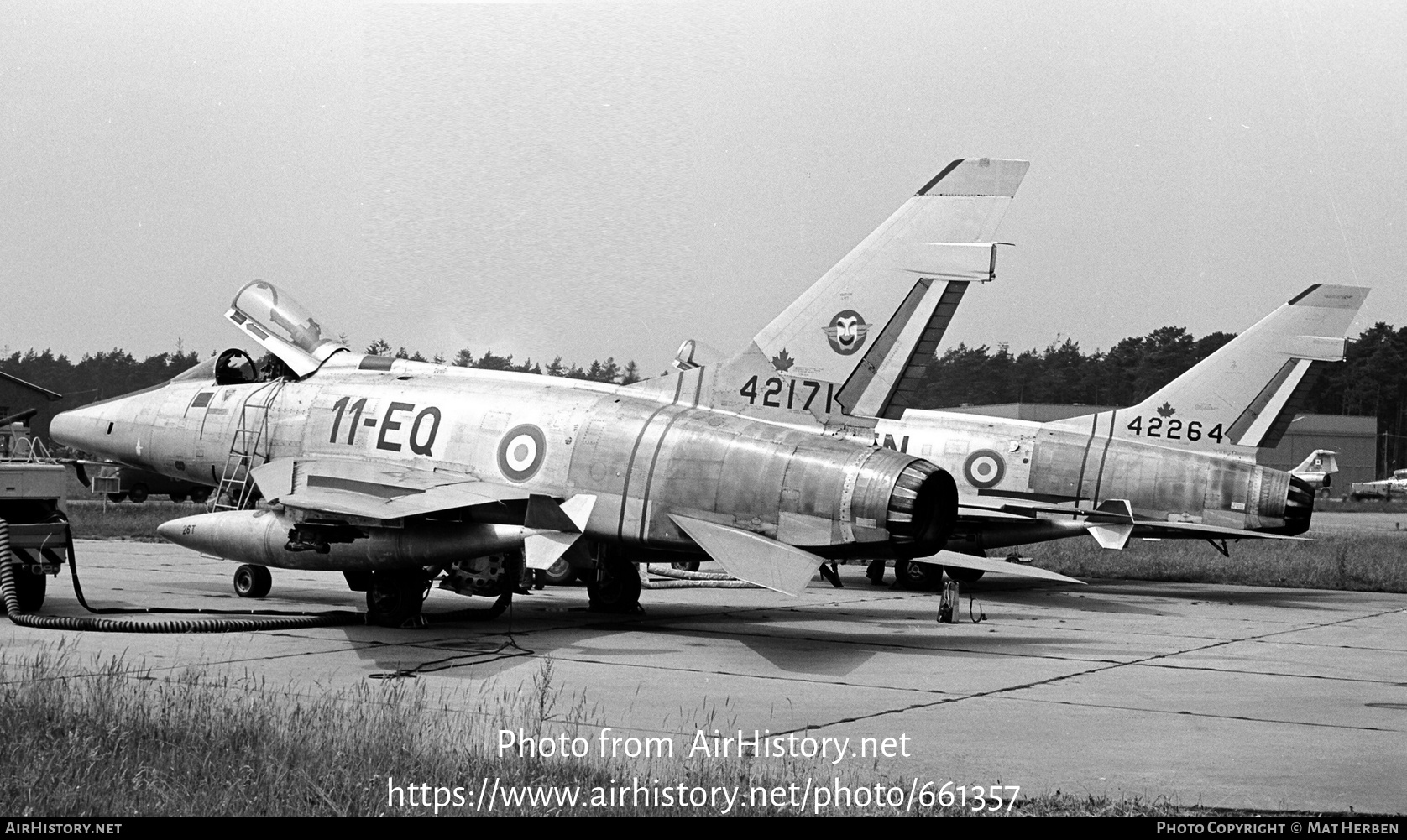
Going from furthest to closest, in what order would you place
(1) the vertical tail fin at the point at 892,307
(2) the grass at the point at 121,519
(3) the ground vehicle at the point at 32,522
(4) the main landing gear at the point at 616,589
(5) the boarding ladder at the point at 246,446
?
(2) the grass at the point at 121,519 < (5) the boarding ladder at the point at 246,446 < (4) the main landing gear at the point at 616,589 < (1) the vertical tail fin at the point at 892,307 < (3) the ground vehicle at the point at 32,522

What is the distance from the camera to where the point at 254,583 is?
16203 millimetres

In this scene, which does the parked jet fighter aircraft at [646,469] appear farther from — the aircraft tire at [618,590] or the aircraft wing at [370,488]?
the aircraft tire at [618,590]

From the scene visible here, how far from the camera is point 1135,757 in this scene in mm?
7590

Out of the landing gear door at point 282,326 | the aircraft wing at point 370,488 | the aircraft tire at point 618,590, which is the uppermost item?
the landing gear door at point 282,326

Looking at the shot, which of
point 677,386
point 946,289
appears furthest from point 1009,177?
point 677,386

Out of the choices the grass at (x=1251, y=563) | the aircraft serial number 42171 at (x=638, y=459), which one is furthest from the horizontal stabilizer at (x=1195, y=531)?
the aircraft serial number 42171 at (x=638, y=459)

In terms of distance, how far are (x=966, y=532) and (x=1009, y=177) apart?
8.40 metres

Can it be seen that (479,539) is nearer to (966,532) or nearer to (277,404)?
(277,404)

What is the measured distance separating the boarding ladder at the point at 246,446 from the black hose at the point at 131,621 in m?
2.00

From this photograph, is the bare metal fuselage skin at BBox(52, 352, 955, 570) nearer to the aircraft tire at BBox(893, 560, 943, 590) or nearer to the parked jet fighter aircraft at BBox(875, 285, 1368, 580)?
the parked jet fighter aircraft at BBox(875, 285, 1368, 580)

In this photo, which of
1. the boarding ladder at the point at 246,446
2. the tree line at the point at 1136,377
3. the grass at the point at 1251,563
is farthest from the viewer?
the tree line at the point at 1136,377

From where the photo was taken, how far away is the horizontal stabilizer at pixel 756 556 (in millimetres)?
11359

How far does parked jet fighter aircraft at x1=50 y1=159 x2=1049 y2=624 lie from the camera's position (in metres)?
12.1

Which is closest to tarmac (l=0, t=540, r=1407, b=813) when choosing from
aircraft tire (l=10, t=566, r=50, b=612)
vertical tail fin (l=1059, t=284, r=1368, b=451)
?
aircraft tire (l=10, t=566, r=50, b=612)
